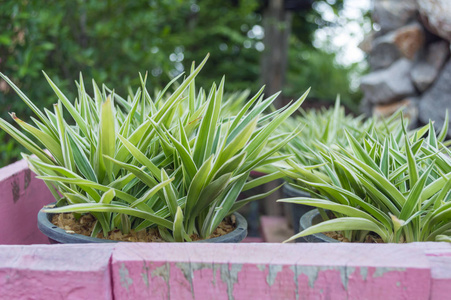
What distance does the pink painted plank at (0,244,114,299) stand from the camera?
1.92 feet

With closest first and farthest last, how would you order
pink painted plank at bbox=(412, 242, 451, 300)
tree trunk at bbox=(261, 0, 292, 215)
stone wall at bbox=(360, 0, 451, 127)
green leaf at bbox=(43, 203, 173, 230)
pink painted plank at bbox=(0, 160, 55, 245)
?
pink painted plank at bbox=(412, 242, 451, 300)
green leaf at bbox=(43, 203, 173, 230)
pink painted plank at bbox=(0, 160, 55, 245)
stone wall at bbox=(360, 0, 451, 127)
tree trunk at bbox=(261, 0, 292, 215)

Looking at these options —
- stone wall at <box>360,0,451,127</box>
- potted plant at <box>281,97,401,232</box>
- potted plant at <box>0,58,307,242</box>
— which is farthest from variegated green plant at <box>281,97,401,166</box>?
stone wall at <box>360,0,451,127</box>

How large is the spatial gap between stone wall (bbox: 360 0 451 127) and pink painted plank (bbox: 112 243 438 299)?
232 centimetres

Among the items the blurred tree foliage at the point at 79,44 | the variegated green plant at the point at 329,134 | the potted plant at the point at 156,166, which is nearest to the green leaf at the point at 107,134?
the potted plant at the point at 156,166

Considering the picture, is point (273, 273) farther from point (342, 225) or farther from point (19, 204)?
point (19, 204)

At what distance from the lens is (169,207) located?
780 millimetres

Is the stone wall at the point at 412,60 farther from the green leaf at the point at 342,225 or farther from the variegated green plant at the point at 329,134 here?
the green leaf at the point at 342,225

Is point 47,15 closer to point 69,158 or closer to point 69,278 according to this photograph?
point 69,158

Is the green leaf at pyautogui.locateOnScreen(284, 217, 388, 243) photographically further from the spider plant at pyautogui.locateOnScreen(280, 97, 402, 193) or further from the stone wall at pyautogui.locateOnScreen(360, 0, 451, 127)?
the stone wall at pyautogui.locateOnScreen(360, 0, 451, 127)

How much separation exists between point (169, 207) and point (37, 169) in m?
0.34

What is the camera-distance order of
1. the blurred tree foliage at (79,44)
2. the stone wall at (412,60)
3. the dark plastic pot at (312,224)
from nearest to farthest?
1. the dark plastic pot at (312,224)
2. the blurred tree foliage at (79,44)
3. the stone wall at (412,60)

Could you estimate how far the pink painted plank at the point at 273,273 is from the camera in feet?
1.85

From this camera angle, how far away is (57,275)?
23.1 inches

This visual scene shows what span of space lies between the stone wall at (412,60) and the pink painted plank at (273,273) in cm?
232
